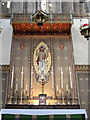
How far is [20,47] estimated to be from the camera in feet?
24.7

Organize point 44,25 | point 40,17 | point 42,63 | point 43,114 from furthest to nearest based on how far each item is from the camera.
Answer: point 44,25
point 42,63
point 40,17
point 43,114

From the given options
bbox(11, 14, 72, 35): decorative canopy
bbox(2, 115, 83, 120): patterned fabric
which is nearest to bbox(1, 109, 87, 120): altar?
bbox(2, 115, 83, 120): patterned fabric

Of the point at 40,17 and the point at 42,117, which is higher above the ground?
the point at 40,17

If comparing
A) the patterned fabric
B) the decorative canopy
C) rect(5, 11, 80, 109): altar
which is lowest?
the patterned fabric

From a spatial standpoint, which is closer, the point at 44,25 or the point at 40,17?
the point at 40,17

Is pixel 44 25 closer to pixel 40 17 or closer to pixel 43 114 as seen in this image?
pixel 40 17

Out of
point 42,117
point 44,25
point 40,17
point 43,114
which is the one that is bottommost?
point 42,117

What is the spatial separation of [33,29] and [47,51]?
49.1 inches

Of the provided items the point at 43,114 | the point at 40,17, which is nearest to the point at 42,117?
the point at 43,114

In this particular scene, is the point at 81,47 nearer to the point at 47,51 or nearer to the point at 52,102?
the point at 47,51

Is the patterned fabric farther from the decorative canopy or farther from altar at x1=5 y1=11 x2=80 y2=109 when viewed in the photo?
the decorative canopy

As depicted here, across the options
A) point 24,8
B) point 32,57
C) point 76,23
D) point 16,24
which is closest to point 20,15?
point 16,24

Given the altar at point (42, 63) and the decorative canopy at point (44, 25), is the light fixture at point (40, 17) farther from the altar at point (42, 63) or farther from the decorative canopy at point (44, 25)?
the decorative canopy at point (44, 25)

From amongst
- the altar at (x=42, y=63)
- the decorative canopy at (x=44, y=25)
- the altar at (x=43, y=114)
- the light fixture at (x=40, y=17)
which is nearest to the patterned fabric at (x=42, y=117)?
the altar at (x=43, y=114)
